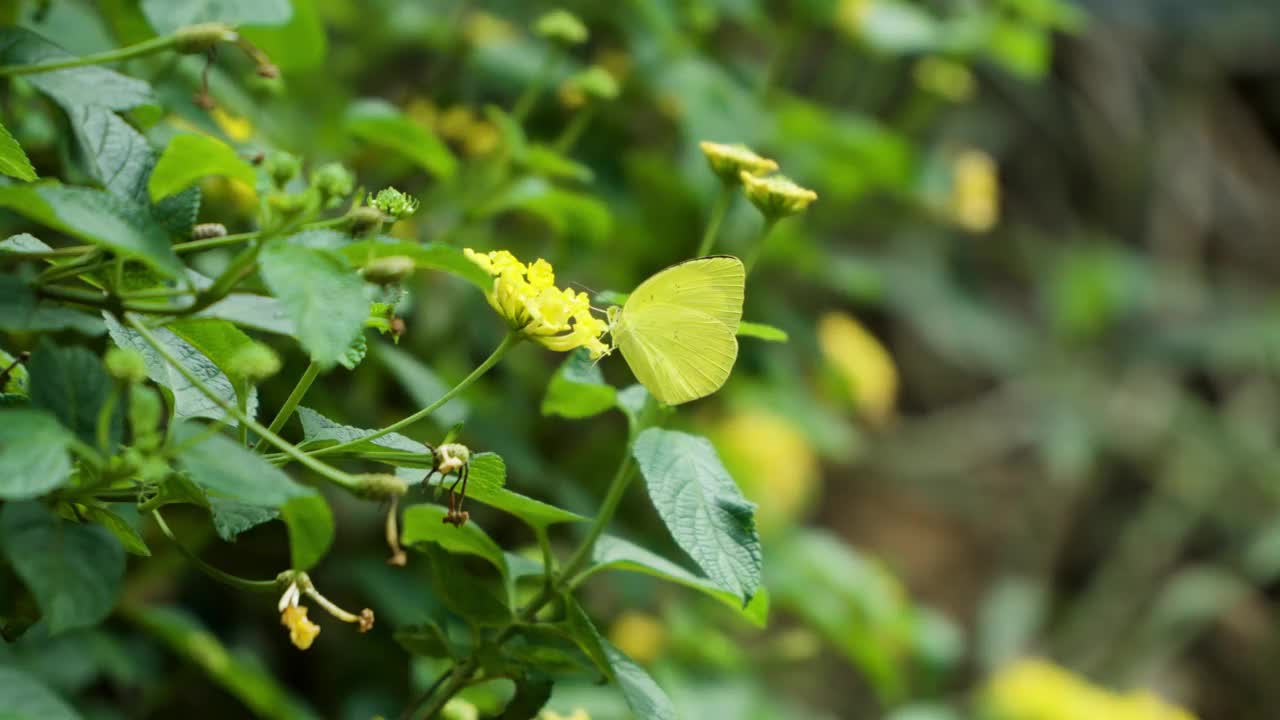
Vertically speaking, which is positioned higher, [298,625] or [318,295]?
[318,295]

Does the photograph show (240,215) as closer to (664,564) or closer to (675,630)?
(664,564)

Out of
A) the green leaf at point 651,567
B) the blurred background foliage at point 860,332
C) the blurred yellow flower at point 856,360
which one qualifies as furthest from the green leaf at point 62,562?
the blurred yellow flower at point 856,360

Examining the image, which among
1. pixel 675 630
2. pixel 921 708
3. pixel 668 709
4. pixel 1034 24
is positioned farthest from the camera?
pixel 1034 24

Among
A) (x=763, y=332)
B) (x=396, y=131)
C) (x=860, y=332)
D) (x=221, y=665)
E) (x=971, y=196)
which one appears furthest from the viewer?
(x=860, y=332)

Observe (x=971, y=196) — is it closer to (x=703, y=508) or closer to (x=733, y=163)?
(x=733, y=163)

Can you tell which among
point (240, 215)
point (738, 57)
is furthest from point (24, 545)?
point (738, 57)

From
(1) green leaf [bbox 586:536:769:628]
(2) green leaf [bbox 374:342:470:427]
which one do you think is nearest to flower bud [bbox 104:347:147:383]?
(1) green leaf [bbox 586:536:769:628]

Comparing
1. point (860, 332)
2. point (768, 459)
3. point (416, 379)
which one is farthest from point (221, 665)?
point (860, 332)
